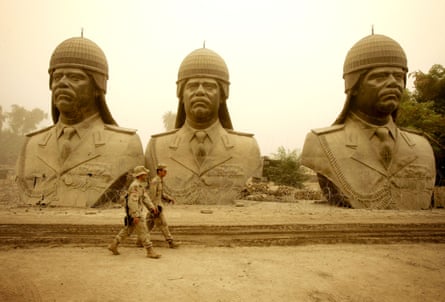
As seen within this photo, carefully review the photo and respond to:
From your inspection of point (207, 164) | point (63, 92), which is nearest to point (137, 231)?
point (207, 164)

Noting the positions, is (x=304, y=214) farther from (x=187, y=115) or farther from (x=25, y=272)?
(x=25, y=272)

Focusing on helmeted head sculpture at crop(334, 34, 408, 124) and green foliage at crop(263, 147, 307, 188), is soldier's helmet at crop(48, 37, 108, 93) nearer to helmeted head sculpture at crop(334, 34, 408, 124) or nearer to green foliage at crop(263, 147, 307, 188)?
helmeted head sculpture at crop(334, 34, 408, 124)

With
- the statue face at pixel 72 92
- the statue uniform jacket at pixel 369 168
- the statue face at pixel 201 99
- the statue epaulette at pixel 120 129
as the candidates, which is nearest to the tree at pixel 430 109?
the statue uniform jacket at pixel 369 168

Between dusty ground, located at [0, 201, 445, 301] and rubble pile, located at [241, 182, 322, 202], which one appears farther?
rubble pile, located at [241, 182, 322, 202]

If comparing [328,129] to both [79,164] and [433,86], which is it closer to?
[79,164]

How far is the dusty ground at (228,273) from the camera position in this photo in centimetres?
314

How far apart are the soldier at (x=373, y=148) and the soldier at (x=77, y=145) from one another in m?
4.95

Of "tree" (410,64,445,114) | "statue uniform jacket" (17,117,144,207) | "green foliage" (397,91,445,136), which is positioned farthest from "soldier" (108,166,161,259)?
"tree" (410,64,445,114)

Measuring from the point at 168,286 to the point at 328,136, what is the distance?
705cm

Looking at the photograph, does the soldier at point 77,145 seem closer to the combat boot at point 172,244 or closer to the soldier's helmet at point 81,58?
the soldier's helmet at point 81,58

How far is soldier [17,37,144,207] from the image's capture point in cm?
843

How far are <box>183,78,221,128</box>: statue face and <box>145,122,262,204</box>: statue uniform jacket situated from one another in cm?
42

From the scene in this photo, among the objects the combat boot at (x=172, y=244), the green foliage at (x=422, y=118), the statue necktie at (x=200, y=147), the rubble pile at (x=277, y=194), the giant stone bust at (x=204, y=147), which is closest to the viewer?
the combat boot at (x=172, y=244)

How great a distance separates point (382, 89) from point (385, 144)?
1404mm
